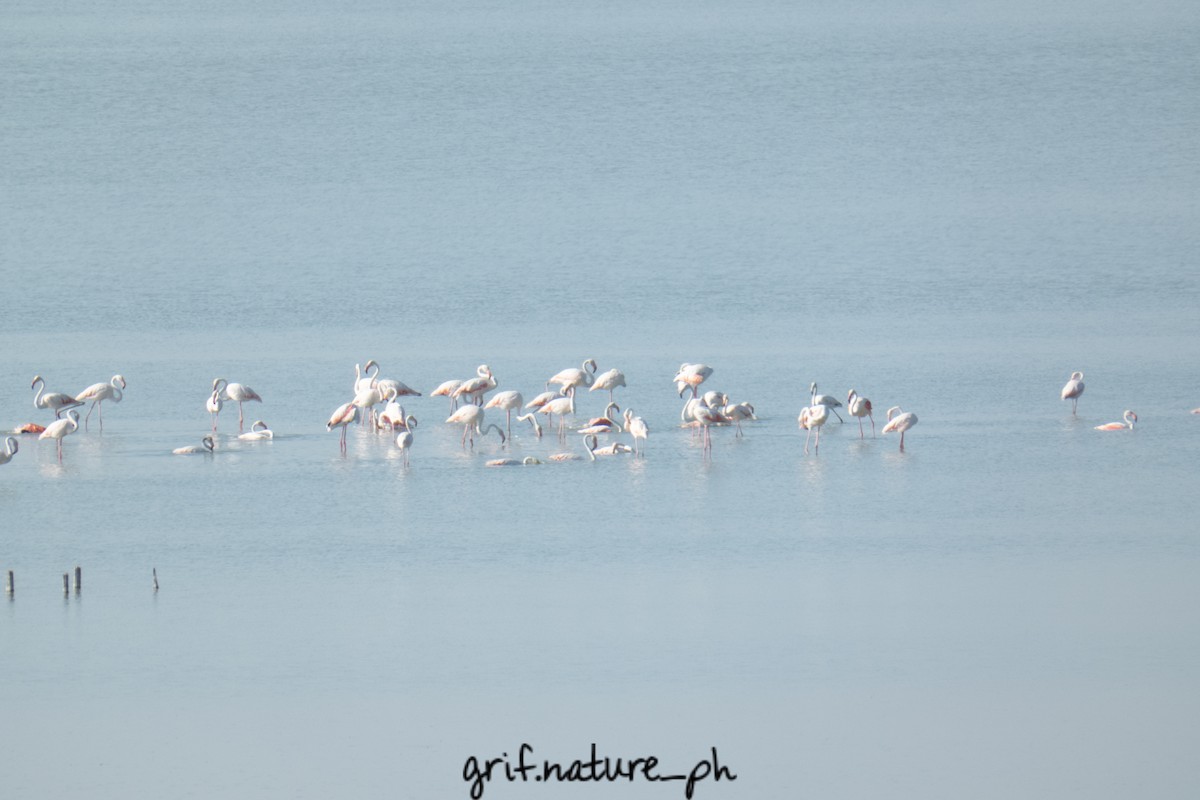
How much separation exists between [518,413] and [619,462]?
2.12 meters

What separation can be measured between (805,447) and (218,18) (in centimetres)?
4774

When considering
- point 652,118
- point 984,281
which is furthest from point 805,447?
point 652,118

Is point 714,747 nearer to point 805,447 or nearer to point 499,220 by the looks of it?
point 805,447

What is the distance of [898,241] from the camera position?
27969 mm

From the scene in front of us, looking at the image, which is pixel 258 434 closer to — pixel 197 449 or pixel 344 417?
pixel 197 449

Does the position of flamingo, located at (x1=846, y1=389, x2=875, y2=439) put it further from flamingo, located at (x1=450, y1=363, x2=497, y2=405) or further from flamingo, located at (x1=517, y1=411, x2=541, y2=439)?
flamingo, located at (x1=450, y1=363, x2=497, y2=405)

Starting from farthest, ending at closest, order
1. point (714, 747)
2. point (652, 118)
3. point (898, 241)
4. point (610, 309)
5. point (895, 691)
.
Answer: point (652, 118) → point (898, 241) → point (610, 309) → point (895, 691) → point (714, 747)

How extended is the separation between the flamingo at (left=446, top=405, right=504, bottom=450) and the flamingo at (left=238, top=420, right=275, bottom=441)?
131cm

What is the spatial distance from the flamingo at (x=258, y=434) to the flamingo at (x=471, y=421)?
131cm

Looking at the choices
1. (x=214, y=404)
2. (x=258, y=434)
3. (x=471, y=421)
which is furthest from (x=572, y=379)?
(x=214, y=404)

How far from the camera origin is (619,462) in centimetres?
1312

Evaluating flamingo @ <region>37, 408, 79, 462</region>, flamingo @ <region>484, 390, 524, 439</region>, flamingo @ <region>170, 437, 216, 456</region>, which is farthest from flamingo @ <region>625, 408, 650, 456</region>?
flamingo @ <region>37, 408, 79, 462</region>

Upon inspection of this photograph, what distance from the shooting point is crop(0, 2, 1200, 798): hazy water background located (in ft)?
26.0

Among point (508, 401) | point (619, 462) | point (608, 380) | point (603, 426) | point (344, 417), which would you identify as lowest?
point (619, 462)
